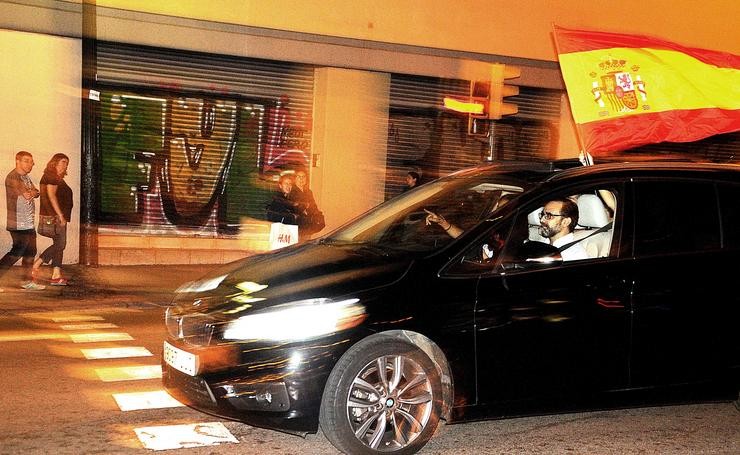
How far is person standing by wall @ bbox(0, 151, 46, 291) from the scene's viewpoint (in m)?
11.9

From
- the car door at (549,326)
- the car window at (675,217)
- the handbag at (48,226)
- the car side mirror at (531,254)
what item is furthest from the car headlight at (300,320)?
the handbag at (48,226)

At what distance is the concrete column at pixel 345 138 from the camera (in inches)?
601

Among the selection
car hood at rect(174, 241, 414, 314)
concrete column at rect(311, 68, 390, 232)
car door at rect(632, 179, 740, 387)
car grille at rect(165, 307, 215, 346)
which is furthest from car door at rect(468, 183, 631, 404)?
concrete column at rect(311, 68, 390, 232)

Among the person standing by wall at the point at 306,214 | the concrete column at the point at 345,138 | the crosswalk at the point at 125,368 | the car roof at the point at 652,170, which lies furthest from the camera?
the concrete column at the point at 345,138

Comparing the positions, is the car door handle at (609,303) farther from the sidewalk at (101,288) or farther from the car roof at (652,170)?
the sidewalk at (101,288)

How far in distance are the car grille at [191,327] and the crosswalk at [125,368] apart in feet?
1.99

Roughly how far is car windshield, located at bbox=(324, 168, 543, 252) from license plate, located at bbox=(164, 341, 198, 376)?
1355mm

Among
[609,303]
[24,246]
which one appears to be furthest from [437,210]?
[24,246]

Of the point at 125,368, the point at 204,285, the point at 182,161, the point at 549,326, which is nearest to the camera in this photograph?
the point at 549,326

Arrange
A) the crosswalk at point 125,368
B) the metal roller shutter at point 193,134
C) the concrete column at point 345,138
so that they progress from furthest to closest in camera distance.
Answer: the concrete column at point 345,138, the metal roller shutter at point 193,134, the crosswalk at point 125,368

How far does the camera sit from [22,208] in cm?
1196

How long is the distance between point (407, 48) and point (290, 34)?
2.01 meters

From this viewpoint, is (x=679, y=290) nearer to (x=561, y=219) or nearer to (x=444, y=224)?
(x=561, y=219)

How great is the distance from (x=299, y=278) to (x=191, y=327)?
662 millimetres
